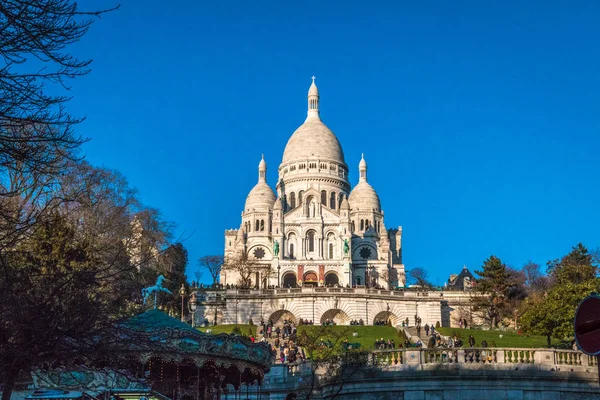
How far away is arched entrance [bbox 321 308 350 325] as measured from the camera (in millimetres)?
68262

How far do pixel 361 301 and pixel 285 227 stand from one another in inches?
1194

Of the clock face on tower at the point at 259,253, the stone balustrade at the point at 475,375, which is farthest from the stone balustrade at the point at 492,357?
the clock face on tower at the point at 259,253

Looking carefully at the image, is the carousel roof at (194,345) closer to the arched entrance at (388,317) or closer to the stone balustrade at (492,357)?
the stone balustrade at (492,357)

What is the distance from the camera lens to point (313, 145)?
11325 centimetres

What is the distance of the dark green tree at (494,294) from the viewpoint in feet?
222

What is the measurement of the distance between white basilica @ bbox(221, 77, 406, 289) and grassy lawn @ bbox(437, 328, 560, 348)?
29737mm

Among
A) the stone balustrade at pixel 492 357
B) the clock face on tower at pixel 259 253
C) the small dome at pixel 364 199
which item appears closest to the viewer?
the stone balustrade at pixel 492 357

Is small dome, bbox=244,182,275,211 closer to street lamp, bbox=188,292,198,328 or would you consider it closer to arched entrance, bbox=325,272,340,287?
arched entrance, bbox=325,272,340,287

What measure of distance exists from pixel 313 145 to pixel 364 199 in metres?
11.3

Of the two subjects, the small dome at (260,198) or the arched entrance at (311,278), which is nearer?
the arched entrance at (311,278)

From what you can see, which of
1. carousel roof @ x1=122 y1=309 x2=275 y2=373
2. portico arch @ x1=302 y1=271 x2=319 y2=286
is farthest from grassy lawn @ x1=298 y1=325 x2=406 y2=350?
portico arch @ x1=302 y1=271 x2=319 y2=286

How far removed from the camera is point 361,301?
68.9m

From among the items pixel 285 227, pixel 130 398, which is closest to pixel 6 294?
pixel 130 398

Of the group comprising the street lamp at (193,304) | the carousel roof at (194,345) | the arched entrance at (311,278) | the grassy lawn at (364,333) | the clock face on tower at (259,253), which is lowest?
the carousel roof at (194,345)
